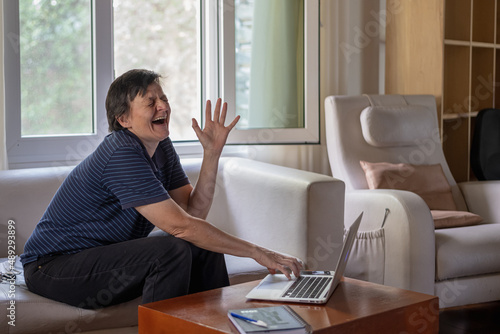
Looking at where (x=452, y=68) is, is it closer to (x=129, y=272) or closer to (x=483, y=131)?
(x=483, y=131)

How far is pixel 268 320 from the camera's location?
1.36m

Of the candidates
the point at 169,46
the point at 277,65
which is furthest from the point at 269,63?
the point at 169,46

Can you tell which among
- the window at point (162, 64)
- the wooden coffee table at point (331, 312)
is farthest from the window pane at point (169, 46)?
the wooden coffee table at point (331, 312)

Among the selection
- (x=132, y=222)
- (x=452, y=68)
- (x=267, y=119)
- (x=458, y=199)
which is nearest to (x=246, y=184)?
(x=267, y=119)

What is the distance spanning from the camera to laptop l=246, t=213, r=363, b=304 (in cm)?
156

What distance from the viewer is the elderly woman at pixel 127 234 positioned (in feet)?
5.70

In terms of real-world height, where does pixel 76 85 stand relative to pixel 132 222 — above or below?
above

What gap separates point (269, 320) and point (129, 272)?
20.6 inches

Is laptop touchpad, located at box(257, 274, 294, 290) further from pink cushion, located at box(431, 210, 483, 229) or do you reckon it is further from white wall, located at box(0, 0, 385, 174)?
white wall, located at box(0, 0, 385, 174)

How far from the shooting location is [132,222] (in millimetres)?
1877

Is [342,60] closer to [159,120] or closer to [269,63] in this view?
[269,63]

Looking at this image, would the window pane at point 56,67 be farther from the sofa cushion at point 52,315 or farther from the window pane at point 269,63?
the sofa cushion at point 52,315

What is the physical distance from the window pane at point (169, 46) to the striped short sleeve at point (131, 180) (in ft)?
4.43

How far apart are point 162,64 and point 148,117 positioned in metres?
1.40
